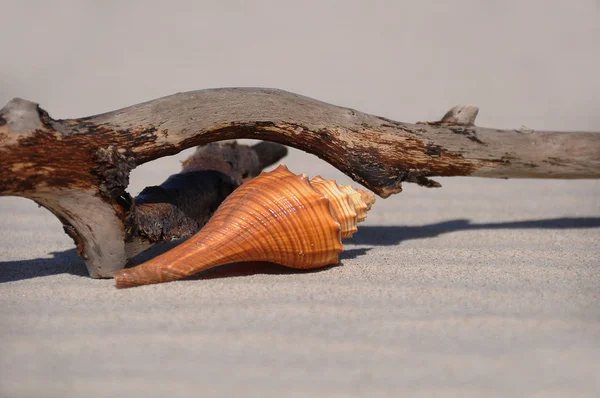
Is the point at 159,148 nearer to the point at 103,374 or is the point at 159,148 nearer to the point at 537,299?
the point at 103,374

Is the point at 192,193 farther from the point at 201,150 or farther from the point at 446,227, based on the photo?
the point at 446,227

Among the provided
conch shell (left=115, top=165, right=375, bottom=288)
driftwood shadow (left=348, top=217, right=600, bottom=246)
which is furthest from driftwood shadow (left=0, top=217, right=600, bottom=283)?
conch shell (left=115, top=165, right=375, bottom=288)

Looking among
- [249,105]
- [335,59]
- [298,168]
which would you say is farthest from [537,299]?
[335,59]

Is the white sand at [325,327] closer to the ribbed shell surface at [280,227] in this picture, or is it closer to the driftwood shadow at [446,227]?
the ribbed shell surface at [280,227]

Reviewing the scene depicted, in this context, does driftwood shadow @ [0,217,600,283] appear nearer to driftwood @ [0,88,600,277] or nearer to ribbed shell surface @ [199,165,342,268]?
ribbed shell surface @ [199,165,342,268]

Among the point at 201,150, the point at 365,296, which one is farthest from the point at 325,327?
the point at 201,150

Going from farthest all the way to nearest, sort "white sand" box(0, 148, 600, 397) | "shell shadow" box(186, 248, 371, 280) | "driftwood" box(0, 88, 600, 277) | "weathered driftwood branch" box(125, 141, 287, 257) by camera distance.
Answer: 1. "weathered driftwood branch" box(125, 141, 287, 257)
2. "shell shadow" box(186, 248, 371, 280)
3. "driftwood" box(0, 88, 600, 277)
4. "white sand" box(0, 148, 600, 397)

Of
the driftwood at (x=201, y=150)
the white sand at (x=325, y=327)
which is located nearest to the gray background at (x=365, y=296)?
the white sand at (x=325, y=327)
